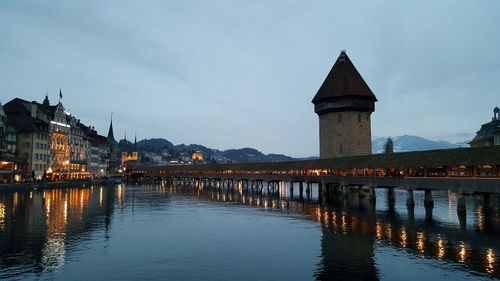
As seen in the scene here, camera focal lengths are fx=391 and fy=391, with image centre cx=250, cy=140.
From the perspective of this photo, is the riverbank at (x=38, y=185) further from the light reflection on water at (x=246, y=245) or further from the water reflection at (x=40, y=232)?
the light reflection on water at (x=246, y=245)

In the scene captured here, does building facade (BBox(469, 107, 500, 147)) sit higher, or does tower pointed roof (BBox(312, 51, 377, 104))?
tower pointed roof (BBox(312, 51, 377, 104))

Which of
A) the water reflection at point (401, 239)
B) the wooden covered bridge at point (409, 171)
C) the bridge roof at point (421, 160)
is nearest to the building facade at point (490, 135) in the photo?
the wooden covered bridge at point (409, 171)

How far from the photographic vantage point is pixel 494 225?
35344mm

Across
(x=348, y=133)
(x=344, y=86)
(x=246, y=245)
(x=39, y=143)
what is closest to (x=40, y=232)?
(x=246, y=245)

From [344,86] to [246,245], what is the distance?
63.3 m

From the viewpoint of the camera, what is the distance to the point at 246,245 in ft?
89.8

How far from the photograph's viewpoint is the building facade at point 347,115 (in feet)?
274

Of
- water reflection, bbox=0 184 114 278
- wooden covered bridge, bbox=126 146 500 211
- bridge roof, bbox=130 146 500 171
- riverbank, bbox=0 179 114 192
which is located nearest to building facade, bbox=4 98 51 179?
riverbank, bbox=0 179 114 192

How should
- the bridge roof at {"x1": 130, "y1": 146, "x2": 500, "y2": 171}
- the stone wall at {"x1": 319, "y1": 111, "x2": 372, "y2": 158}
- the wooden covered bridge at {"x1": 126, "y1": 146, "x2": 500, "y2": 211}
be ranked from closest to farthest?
the bridge roof at {"x1": 130, "y1": 146, "x2": 500, "y2": 171} → the wooden covered bridge at {"x1": 126, "y1": 146, "x2": 500, "y2": 211} → the stone wall at {"x1": 319, "y1": 111, "x2": 372, "y2": 158}

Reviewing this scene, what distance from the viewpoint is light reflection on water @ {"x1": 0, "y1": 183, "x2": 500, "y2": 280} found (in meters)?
20.3

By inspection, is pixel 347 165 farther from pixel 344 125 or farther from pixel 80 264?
pixel 80 264

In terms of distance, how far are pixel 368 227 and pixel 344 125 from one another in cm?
5168

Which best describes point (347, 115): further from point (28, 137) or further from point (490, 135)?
point (28, 137)

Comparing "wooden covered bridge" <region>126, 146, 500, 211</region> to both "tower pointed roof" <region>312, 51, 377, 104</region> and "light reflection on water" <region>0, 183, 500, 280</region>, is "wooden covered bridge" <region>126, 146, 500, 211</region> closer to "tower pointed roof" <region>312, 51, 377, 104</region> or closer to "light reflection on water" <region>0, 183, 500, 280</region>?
"light reflection on water" <region>0, 183, 500, 280</region>
